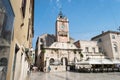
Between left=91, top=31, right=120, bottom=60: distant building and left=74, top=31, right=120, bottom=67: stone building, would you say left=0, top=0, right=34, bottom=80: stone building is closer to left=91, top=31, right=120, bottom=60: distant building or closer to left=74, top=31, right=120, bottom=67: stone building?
left=74, top=31, right=120, bottom=67: stone building

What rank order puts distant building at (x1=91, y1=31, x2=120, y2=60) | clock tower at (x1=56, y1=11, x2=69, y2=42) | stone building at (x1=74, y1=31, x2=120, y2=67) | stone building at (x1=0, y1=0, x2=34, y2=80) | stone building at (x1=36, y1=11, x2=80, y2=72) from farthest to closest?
clock tower at (x1=56, y1=11, x2=69, y2=42), distant building at (x1=91, y1=31, x2=120, y2=60), stone building at (x1=74, y1=31, x2=120, y2=67), stone building at (x1=36, y1=11, x2=80, y2=72), stone building at (x1=0, y1=0, x2=34, y2=80)

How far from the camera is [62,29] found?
3919 cm

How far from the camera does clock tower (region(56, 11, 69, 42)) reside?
126 feet

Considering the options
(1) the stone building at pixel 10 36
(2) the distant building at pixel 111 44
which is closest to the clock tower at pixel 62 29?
(2) the distant building at pixel 111 44

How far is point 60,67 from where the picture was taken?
27609 mm

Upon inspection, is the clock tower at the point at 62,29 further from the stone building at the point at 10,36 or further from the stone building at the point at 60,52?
the stone building at the point at 10,36

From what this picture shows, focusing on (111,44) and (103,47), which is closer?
(111,44)

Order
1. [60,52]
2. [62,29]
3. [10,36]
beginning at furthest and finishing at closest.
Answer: [62,29], [60,52], [10,36]

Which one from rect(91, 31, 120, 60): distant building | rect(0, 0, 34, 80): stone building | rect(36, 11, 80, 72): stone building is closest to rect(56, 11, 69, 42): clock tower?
rect(36, 11, 80, 72): stone building

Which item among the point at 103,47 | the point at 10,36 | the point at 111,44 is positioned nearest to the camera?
the point at 10,36

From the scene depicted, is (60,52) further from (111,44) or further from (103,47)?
(111,44)

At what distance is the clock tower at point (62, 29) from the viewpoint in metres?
38.3

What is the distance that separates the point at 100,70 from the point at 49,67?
10.6 metres

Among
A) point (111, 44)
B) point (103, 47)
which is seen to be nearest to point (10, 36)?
point (111, 44)
